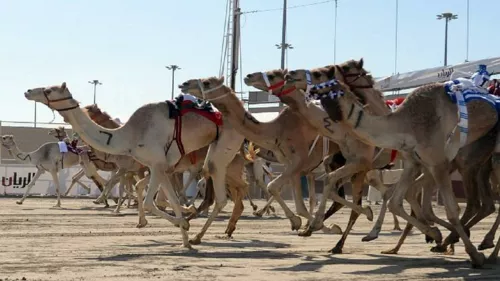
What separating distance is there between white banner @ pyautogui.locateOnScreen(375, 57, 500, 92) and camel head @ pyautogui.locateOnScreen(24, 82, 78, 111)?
17.9 metres

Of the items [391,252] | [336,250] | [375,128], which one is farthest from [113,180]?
[375,128]

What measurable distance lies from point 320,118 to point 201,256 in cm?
288

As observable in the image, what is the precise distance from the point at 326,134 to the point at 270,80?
1238 millimetres

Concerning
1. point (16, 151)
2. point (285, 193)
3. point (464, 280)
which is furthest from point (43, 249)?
point (285, 193)

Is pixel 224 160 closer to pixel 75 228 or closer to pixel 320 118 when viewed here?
pixel 320 118

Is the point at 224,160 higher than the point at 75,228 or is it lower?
higher

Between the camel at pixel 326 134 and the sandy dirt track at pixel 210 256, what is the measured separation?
1.69 feet

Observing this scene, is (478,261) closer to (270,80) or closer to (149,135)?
(270,80)

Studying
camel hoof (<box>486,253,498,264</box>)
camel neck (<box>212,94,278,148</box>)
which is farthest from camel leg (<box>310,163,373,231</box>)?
camel hoof (<box>486,253,498,264</box>)

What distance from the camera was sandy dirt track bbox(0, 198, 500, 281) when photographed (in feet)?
32.2

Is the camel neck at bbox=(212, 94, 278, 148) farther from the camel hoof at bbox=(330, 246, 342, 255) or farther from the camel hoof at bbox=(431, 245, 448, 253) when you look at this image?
the camel hoof at bbox=(431, 245, 448, 253)

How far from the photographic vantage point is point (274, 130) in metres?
14.5

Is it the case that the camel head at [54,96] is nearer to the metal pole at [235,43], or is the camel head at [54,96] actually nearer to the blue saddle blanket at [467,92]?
the blue saddle blanket at [467,92]

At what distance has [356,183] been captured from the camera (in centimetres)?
1356
